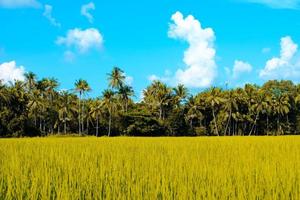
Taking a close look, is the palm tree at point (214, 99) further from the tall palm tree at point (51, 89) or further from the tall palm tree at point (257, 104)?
the tall palm tree at point (51, 89)


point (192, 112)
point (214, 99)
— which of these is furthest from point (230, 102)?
point (192, 112)

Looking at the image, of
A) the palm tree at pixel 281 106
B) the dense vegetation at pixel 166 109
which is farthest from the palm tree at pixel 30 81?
the palm tree at pixel 281 106

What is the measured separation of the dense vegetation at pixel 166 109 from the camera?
64500 millimetres

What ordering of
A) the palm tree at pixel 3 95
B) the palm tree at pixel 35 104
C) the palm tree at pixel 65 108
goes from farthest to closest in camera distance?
the palm tree at pixel 65 108, the palm tree at pixel 35 104, the palm tree at pixel 3 95

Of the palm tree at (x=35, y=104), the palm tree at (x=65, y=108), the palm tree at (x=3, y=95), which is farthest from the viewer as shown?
the palm tree at (x=65, y=108)

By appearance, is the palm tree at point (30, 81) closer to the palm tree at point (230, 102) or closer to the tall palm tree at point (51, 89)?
the tall palm tree at point (51, 89)

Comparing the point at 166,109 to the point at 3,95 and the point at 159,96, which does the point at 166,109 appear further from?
the point at 3,95

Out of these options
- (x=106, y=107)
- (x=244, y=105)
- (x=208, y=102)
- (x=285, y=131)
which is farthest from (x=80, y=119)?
(x=285, y=131)

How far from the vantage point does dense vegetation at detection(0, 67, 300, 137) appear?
64.5 m

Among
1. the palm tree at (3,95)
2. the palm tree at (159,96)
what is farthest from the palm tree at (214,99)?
the palm tree at (3,95)

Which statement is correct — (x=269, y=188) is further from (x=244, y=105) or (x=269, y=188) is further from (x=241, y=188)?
(x=244, y=105)

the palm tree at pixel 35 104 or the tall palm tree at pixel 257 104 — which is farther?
the tall palm tree at pixel 257 104

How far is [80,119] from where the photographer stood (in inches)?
2744

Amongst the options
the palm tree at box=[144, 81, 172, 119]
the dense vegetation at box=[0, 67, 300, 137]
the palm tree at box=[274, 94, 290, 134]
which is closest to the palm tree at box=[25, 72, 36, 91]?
the dense vegetation at box=[0, 67, 300, 137]
